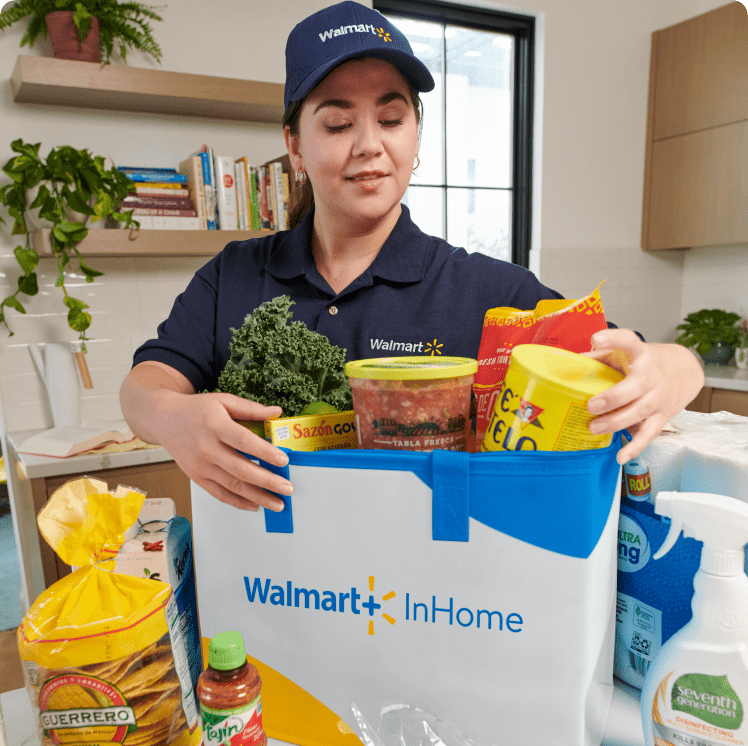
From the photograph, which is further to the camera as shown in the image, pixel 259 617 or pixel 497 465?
pixel 259 617

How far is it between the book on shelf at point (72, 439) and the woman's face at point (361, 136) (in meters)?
1.40

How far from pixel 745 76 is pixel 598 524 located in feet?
11.0

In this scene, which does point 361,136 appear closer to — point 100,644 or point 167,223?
point 100,644

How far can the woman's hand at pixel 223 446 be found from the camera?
0.56m

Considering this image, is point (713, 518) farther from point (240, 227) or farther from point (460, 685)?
point (240, 227)

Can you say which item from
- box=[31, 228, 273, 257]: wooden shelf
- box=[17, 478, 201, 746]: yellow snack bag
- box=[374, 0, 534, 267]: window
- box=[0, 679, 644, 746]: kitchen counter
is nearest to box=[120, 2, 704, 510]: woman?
box=[17, 478, 201, 746]: yellow snack bag

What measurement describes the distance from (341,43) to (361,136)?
5.0 inches

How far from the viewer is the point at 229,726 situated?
48cm

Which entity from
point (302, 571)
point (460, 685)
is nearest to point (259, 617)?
point (302, 571)

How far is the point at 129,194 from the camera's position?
2.23 metres

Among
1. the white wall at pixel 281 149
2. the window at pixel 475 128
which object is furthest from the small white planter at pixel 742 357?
the window at pixel 475 128

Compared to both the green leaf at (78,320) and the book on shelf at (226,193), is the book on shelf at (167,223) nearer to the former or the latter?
the book on shelf at (226,193)

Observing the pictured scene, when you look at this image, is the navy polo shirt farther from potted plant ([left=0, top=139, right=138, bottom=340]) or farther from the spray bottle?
potted plant ([left=0, top=139, right=138, bottom=340])

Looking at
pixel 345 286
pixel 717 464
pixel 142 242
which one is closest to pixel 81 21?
pixel 142 242
